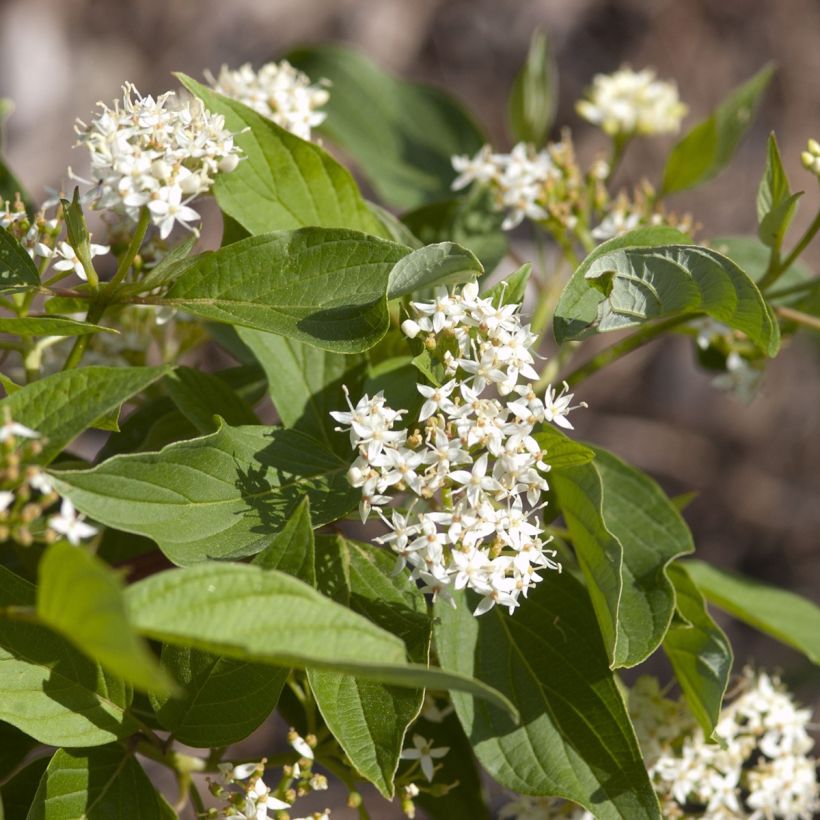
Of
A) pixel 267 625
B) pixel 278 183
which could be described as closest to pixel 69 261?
pixel 278 183

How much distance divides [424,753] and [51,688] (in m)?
0.56

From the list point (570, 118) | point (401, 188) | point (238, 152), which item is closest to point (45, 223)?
point (238, 152)

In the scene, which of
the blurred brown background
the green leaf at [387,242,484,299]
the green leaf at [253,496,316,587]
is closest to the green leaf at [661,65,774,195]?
the green leaf at [387,242,484,299]

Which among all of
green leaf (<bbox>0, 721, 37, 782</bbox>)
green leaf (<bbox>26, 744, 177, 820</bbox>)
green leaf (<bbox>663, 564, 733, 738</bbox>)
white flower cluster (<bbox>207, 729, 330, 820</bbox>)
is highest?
green leaf (<bbox>663, 564, 733, 738</bbox>)

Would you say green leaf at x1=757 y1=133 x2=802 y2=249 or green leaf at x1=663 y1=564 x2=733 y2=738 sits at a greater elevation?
green leaf at x1=757 y1=133 x2=802 y2=249

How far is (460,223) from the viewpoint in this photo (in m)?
1.74

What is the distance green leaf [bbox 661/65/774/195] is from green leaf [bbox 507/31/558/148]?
31cm

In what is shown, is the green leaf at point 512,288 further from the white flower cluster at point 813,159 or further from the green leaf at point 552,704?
the white flower cluster at point 813,159

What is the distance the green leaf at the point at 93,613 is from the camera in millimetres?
700

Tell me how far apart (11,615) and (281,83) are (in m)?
0.99

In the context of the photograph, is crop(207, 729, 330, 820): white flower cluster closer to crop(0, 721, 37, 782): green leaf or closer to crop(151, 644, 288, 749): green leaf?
crop(151, 644, 288, 749): green leaf

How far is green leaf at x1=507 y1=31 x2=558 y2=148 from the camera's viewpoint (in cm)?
205

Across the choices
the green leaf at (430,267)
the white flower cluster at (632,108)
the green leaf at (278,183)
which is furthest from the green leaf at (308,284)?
the white flower cluster at (632,108)

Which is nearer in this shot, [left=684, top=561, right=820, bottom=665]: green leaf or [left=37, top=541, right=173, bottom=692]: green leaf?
[left=37, top=541, right=173, bottom=692]: green leaf
